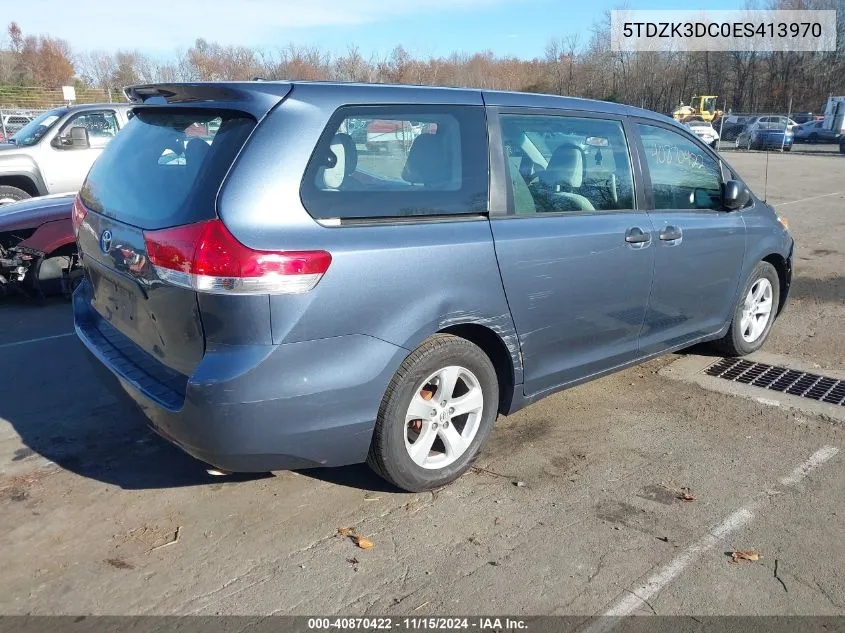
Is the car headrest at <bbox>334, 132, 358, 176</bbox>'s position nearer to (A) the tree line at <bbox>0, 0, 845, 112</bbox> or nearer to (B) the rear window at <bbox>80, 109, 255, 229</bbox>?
(B) the rear window at <bbox>80, 109, 255, 229</bbox>

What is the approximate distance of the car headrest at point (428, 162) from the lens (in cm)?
332

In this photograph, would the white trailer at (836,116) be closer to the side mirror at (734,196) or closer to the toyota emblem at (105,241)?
the side mirror at (734,196)

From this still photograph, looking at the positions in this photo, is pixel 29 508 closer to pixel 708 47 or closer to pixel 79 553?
pixel 79 553

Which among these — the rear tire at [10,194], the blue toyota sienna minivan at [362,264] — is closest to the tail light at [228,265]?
the blue toyota sienna minivan at [362,264]

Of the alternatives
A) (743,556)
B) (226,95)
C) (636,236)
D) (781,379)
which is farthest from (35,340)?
(781,379)

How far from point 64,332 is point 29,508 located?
3.03 meters

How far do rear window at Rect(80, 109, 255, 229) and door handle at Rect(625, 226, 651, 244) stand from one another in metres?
2.21

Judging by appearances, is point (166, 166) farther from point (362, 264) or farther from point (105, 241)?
point (362, 264)

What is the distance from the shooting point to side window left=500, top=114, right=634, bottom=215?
3684 millimetres

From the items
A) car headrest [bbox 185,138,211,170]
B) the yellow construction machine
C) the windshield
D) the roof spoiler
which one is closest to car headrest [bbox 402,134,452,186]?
the roof spoiler

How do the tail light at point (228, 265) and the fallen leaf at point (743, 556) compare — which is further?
the fallen leaf at point (743, 556)

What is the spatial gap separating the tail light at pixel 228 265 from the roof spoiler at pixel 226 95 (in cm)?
56

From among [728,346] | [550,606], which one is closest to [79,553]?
[550,606]

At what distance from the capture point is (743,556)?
9.80ft
